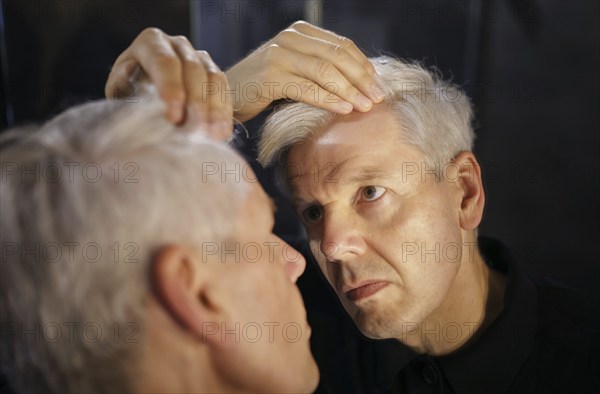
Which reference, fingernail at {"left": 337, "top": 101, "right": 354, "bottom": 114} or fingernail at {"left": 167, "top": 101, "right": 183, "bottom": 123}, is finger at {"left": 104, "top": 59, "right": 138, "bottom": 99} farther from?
fingernail at {"left": 337, "top": 101, "right": 354, "bottom": 114}

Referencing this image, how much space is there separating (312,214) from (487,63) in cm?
104

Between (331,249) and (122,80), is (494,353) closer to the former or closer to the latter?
(331,249)

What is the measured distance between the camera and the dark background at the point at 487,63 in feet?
6.56

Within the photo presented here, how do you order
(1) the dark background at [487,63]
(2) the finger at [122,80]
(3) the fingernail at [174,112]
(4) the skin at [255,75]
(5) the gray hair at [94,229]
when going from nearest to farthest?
(5) the gray hair at [94,229] < (3) the fingernail at [174,112] < (4) the skin at [255,75] < (2) the finger at [122,80] < (1) the dark background at [487,63]

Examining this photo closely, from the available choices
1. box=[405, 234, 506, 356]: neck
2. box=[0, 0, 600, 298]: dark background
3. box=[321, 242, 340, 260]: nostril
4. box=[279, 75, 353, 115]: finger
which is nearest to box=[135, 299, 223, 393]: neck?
box=[321, 242, 340, 260]: nostril

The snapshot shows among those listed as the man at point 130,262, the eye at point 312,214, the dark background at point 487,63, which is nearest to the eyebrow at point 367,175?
the eye at point 312,214

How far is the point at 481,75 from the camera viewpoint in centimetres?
212

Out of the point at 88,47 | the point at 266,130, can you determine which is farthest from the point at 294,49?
the point at 88,47

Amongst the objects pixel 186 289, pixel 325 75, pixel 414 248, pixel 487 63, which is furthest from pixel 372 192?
pixel 487 63

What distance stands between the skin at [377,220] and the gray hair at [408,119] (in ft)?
0.08

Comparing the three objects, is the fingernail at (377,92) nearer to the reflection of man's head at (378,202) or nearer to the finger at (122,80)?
the reflection of man's head at (378,202)

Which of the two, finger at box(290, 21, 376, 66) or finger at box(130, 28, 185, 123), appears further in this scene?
finger at box(290, 21, 376, 66)

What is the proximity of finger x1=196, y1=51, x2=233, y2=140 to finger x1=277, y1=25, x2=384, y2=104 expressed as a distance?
23 cm

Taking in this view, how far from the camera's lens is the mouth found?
4.29ft
